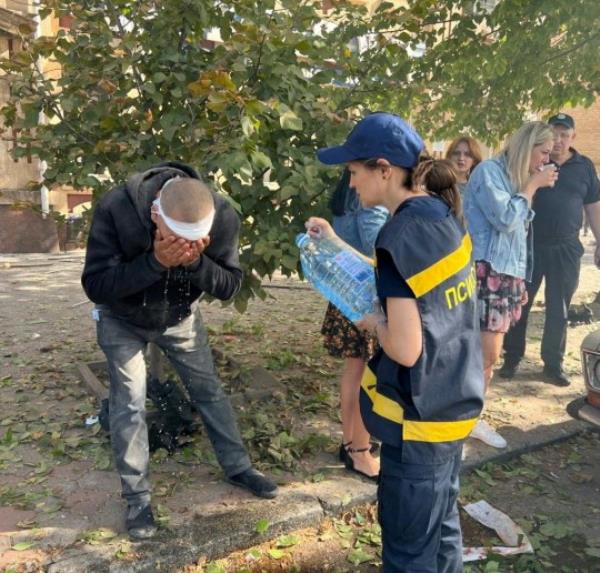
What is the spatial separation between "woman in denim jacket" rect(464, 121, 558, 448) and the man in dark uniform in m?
1.25

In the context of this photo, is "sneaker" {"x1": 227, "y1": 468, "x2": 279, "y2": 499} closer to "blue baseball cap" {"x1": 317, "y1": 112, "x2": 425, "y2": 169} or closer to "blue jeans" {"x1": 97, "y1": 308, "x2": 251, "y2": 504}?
"blue jeans" {"x1": 97, "y1": 308, "x2": 251, "y2": 504}

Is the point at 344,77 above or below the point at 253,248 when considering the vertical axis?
above

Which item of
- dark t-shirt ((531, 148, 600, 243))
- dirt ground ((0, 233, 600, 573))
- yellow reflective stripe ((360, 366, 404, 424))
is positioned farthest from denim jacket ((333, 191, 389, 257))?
dark t-shirt ((531, 148, 600, 243))

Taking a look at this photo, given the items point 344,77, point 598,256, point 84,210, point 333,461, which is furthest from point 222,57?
point 598,256

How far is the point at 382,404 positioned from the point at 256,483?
1.41 metres

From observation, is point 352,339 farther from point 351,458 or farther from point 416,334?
point 416,334

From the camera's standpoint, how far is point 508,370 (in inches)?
212

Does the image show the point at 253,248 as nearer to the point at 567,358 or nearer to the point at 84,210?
the point at 84,210

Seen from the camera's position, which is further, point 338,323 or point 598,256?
point 598,256

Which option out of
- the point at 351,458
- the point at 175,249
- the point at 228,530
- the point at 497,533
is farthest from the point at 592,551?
the point at 175,249

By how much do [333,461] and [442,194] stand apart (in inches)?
83.7

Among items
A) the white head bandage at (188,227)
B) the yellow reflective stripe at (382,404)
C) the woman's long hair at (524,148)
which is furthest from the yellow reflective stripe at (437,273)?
the woman's long hair at (524,148)

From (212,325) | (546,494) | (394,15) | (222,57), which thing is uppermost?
(394,15)

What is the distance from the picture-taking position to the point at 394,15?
158 inches
